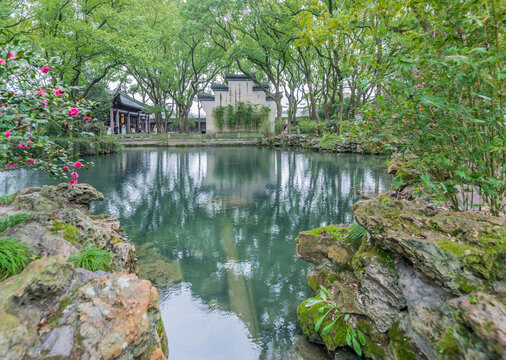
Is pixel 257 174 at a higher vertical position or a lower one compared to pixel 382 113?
lower

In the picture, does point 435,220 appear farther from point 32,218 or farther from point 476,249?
point 32,218

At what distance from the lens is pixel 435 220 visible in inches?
94.5

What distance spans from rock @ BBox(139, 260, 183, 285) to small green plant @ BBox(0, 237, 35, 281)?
1.59 meters

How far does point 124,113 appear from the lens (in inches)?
1253

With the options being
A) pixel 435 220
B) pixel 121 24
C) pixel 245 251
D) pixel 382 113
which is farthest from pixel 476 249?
pixel 121 24

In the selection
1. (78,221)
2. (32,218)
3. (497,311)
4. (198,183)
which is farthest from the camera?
(198,183)

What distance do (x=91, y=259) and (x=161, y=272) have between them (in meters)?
1.28

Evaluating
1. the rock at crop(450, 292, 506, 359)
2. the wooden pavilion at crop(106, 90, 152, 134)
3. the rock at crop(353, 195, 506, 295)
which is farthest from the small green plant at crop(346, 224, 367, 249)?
the wooden pavilion at crop(106, 90, 152, 134)

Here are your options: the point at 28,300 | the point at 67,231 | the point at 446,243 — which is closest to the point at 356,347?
the point at 446,243

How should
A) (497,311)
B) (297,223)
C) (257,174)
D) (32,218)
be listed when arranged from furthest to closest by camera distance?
(257,174)
(297,223)
(32,218)
(497,311)

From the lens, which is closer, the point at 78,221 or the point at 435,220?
the point at 435,220

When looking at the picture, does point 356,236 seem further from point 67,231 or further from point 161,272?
point 67,231

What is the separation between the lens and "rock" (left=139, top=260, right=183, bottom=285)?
3756mm

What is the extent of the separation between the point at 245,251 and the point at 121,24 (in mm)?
18559
